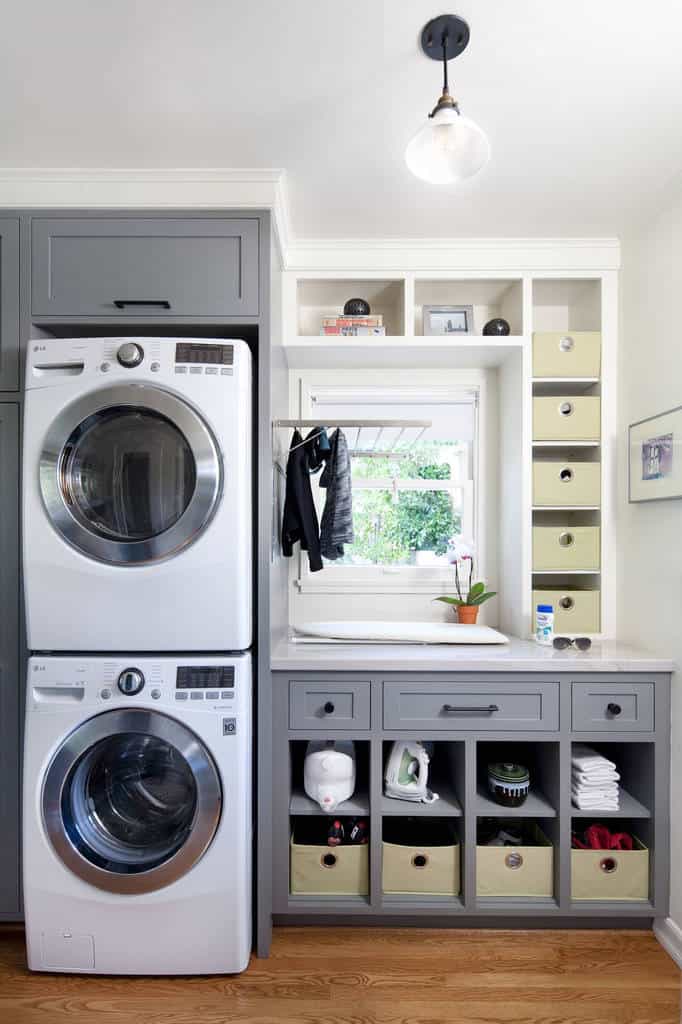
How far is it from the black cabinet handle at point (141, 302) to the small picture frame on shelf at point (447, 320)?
3.67 feet

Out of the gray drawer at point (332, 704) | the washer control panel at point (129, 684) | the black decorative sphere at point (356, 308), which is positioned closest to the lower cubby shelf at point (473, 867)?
the gray drawer at point (332, 704)

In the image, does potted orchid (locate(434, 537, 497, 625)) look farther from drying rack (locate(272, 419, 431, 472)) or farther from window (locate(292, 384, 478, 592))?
drying rack (locate(272, 419, 431, 472))

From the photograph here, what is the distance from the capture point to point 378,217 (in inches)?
92.7

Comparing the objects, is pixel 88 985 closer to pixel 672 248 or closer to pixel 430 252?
pixel 430 252

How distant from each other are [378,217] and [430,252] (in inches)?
12.2

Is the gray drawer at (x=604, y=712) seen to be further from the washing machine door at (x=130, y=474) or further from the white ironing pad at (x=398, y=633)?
the washing machine door at (x=130, y=474)

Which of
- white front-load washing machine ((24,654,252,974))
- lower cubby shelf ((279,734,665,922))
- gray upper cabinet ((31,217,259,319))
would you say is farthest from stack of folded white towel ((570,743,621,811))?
gray upper cabinet ((31,217,259,319))

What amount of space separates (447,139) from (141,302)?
1093mm

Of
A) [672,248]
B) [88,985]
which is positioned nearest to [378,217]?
[672,248]

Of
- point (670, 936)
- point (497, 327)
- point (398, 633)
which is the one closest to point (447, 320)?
point (497, 327)

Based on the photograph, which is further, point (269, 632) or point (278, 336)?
point (278, 336)

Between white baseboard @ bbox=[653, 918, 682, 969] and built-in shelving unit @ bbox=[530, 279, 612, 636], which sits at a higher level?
built-in shelving unit @ bbox=[530, 279, 612, 636]

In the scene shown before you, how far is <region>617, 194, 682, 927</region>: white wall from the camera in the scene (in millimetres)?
2100

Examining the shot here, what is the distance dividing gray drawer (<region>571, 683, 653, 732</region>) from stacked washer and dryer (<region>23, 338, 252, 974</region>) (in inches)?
44.9
